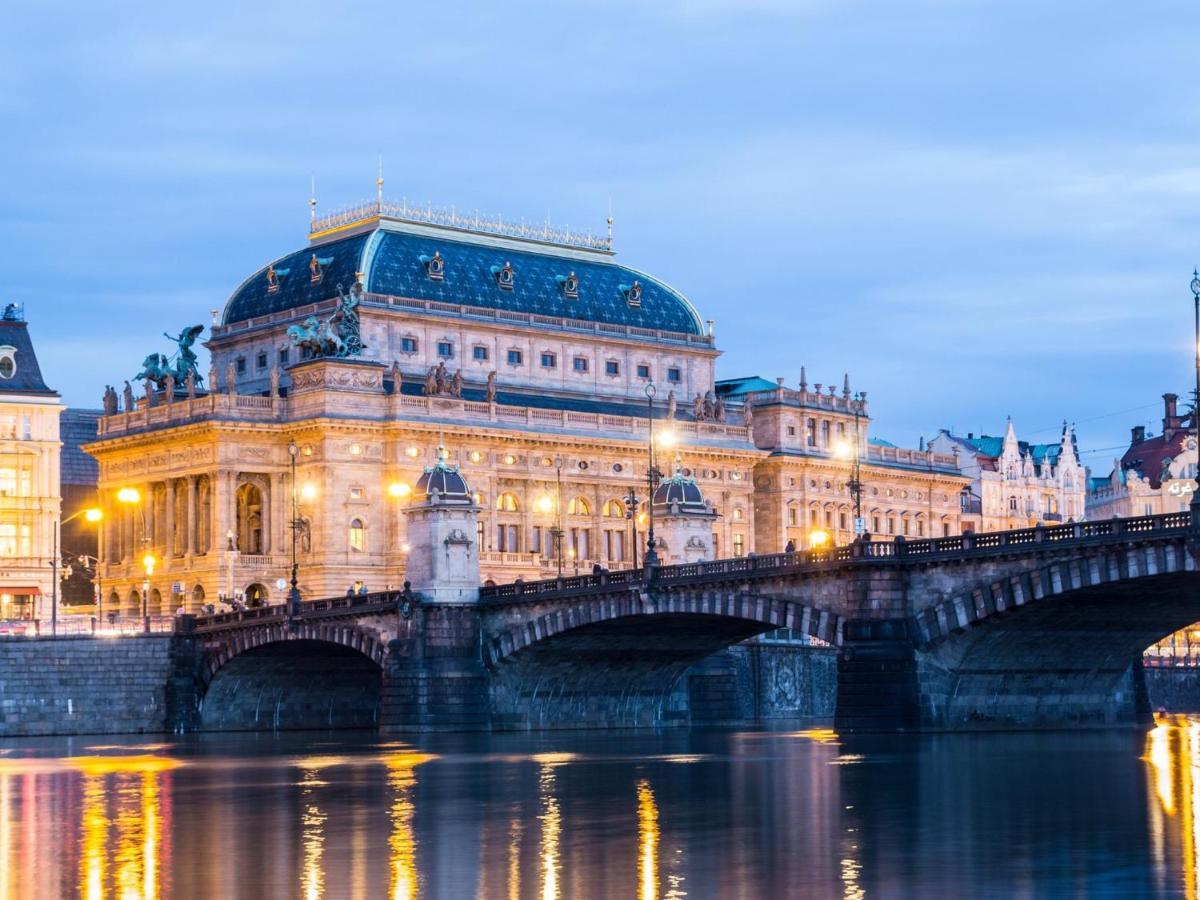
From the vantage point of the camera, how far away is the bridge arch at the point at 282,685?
396ft

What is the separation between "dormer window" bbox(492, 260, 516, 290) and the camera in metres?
173

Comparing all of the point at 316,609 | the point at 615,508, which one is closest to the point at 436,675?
the point at 316,609

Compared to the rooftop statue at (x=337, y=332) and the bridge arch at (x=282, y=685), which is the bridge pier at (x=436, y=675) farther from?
the rooftop statue at (x=337, y=332)

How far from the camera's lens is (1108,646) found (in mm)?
94000

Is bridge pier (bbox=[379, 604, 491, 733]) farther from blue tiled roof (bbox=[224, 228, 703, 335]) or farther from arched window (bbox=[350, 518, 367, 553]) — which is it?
blue tiled roof (bbox=[224, 228, 703, 335])

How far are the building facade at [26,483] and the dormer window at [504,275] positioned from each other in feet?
114

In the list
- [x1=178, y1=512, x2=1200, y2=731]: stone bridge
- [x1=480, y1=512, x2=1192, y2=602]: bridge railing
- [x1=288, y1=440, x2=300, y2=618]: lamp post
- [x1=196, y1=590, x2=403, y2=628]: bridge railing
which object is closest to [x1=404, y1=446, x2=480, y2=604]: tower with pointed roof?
[x1=178, y1=512, x2=1200, y2=731]: stone bridge

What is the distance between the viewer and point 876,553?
3637 inches

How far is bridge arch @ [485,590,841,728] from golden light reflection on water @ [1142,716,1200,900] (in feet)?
56.3

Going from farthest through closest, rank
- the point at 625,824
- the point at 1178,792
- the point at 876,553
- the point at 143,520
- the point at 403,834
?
1. the point at 143,520
2. the point at 876,553
3. the point at 1178,792
4. the point at 625,824
5. the point at 403,834

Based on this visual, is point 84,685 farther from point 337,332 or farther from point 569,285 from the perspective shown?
point 569,285

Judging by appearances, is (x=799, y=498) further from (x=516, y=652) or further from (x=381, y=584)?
(x=516, y=652)

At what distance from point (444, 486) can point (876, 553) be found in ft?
89.7

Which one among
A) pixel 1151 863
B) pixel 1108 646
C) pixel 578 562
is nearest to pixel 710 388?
pixel 578 562
